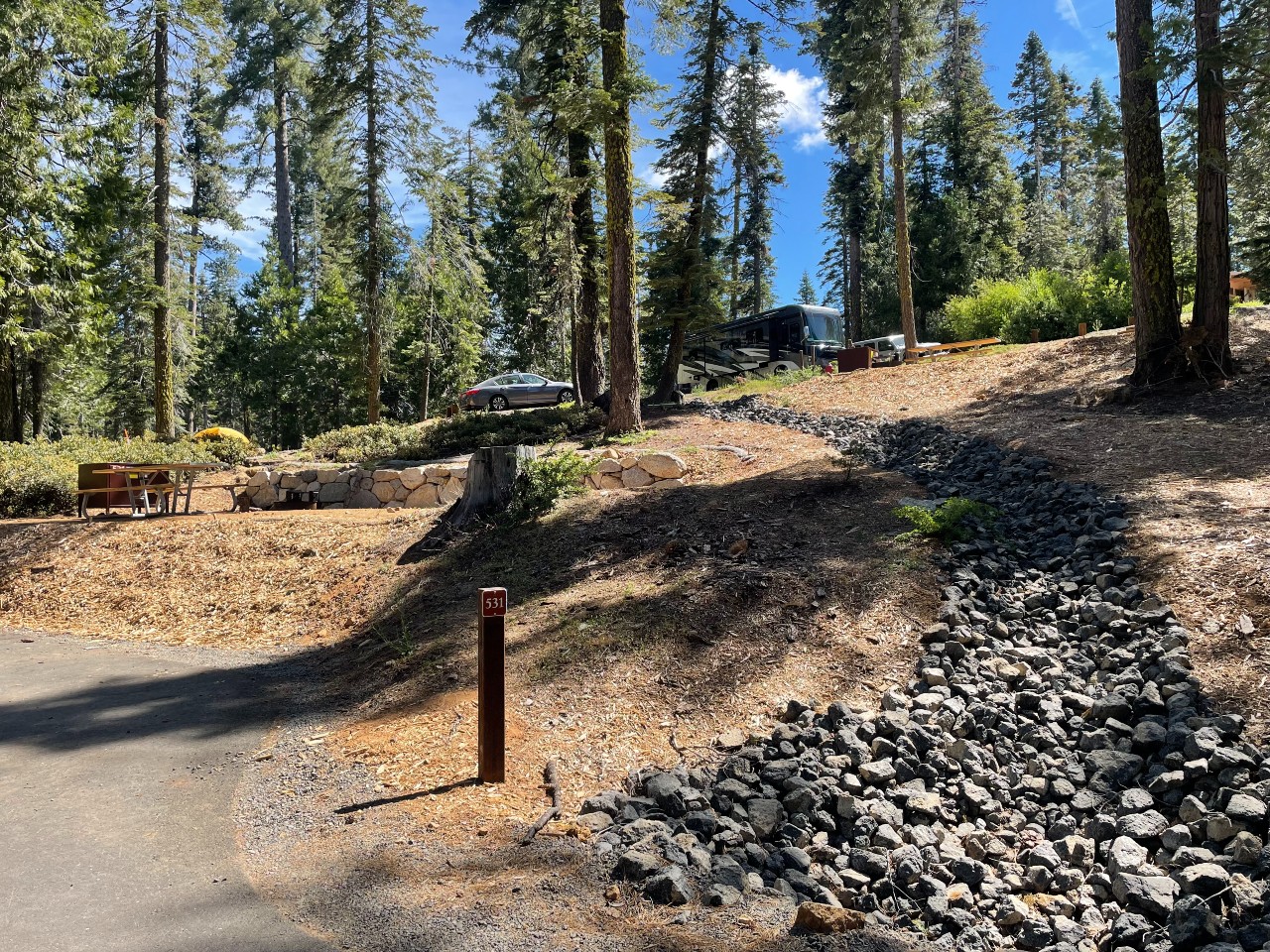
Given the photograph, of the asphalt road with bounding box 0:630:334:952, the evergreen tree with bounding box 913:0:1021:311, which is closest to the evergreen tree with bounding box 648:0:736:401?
the asphalt road with bounding box 0:630:334:952

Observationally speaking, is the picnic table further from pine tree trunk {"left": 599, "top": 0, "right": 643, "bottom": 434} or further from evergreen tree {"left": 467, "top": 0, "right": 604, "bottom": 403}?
evergreen tree {"left": 467, "top": 0, "right": 604, "bottom": 403}

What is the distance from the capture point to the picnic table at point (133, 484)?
11.7 meters

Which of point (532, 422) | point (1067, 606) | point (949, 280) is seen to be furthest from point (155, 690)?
point (949, 280)

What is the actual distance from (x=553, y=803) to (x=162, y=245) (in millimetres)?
20955

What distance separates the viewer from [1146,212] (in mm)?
10539

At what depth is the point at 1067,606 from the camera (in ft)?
17.1

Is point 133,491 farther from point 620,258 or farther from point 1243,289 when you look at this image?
point 1243,289

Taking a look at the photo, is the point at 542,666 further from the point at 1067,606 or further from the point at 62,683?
the point at 62,683

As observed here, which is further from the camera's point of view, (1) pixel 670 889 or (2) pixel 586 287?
(2) pixel 586 287

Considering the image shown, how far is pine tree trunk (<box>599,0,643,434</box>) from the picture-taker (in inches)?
477

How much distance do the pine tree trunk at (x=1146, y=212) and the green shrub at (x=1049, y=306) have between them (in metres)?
9.40

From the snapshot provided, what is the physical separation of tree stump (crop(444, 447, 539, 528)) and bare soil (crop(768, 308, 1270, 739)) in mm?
5618

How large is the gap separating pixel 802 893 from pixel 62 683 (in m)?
6.38

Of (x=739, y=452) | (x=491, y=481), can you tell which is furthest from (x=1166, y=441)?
(x=491, y=481)
